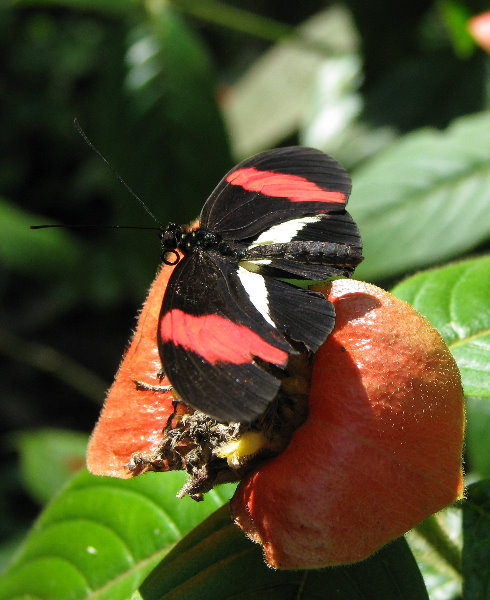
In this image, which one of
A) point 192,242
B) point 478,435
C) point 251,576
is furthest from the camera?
point 478,435

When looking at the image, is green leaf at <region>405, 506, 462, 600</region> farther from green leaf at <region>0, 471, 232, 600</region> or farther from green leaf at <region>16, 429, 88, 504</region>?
green leaf at <region>16, 429, 88, 504</region>

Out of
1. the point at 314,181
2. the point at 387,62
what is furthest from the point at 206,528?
the point at 387,62

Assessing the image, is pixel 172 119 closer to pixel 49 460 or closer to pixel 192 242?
pixel 49 460

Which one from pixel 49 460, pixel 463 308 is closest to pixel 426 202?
pixel 463 308

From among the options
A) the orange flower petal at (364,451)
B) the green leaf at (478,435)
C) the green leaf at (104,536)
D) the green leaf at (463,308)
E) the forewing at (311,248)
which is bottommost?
the green leaf at (478,435)

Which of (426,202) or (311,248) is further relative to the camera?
(426,202)

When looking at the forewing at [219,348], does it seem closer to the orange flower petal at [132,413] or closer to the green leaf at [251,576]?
the orange flower petal at [132,413]

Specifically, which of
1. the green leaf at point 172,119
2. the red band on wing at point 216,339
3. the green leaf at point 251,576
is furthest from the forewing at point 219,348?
the green leaf at point 172,119

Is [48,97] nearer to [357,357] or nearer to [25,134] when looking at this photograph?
[25,134]
